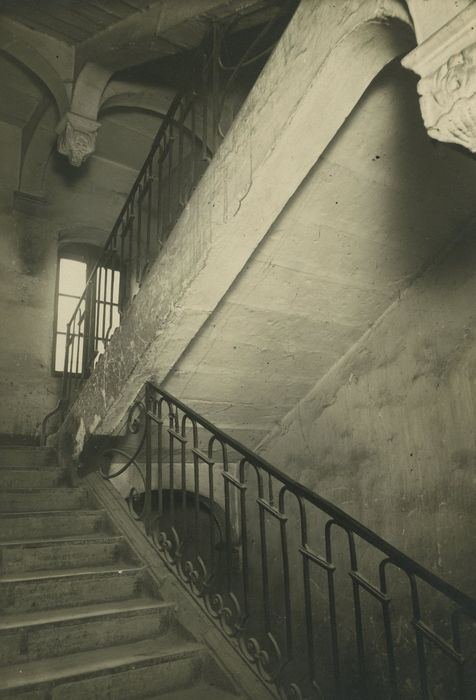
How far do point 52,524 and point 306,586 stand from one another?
1.99 meters

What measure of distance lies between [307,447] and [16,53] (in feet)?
15.9

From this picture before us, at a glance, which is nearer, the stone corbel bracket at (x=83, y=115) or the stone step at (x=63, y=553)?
the stone step at (x=63, y=553)

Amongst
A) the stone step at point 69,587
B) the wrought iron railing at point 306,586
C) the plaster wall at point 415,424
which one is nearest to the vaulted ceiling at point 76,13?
the plaster wall at point 415,424

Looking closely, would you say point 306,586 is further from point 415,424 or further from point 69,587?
point 415,424

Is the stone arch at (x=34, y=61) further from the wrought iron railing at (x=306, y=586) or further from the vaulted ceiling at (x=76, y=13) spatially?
the wrought iron railing at (x=306, y=586)

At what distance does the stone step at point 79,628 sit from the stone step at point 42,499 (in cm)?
114

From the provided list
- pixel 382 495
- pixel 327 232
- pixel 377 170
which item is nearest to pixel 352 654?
pixel 382 495

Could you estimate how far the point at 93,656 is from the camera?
2834 millimetres

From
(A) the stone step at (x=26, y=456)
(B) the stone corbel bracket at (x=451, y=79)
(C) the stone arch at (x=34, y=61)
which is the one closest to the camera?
(B) the stone corbel bracket at (x=451, y=79)

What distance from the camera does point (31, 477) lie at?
448 centimetres

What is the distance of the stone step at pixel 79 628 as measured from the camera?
277 cm

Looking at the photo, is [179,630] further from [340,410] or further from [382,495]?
[340,410]

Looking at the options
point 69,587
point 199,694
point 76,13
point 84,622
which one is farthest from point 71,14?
point 199,694

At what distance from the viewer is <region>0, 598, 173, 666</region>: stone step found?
277 cm
